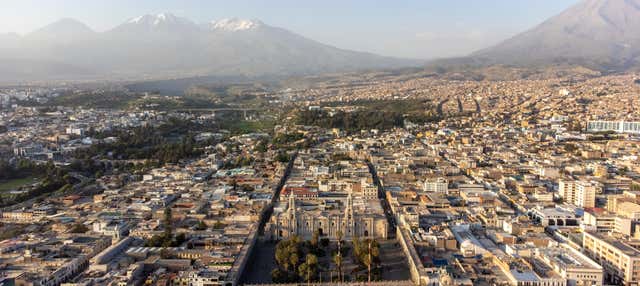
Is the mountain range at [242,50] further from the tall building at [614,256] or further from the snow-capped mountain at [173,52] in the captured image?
the tall building at [614,256]

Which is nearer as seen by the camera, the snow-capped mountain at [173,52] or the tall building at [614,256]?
the tall building at [614,256]

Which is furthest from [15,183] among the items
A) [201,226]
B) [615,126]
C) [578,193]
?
[615,126]

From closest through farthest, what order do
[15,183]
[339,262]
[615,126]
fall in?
[339,262]
[15,183]
[615,126]

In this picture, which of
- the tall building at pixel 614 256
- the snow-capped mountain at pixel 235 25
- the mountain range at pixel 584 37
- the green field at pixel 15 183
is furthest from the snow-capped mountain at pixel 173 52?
the tall building at pixel 614 256

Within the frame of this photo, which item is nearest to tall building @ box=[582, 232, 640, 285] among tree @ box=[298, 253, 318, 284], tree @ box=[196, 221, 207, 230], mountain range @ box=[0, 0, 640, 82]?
tree @ box=[298, 253, 318, 284]

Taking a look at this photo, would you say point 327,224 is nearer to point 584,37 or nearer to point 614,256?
point 614,256
